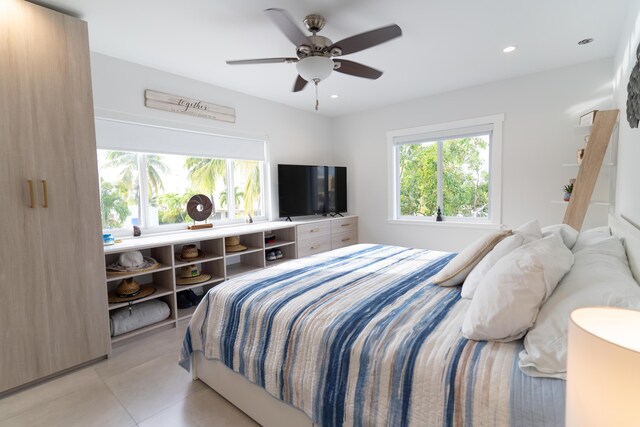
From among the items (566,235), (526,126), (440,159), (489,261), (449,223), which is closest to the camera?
(489,261)

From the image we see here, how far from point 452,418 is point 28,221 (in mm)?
2486

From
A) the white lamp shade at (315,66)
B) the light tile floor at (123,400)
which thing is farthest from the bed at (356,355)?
the white lamp shade at (315,66)

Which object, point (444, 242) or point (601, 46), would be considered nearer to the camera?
point (601, 46)

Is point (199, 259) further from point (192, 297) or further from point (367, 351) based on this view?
point (367, 351)

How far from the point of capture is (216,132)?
3.53 m

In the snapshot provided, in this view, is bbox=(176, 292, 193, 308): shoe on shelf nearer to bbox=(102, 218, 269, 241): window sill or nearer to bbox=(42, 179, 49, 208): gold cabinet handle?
bbox=(102, 218, 269, 241): window sill

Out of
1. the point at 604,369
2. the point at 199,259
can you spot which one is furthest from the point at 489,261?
the point at 199,259

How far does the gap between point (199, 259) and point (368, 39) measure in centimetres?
246

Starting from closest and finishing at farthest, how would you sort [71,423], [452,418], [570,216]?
1. [452,418]
2. [71,423]
3. [570,216]

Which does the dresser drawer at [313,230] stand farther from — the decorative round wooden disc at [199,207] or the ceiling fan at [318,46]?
the ceiling fan at [318,46]

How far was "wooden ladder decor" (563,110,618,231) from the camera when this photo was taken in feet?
7.98

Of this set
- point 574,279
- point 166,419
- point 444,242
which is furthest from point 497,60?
point 166,419

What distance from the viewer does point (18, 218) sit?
184 cm

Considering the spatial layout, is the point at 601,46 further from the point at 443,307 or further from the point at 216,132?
the point at 216,132
